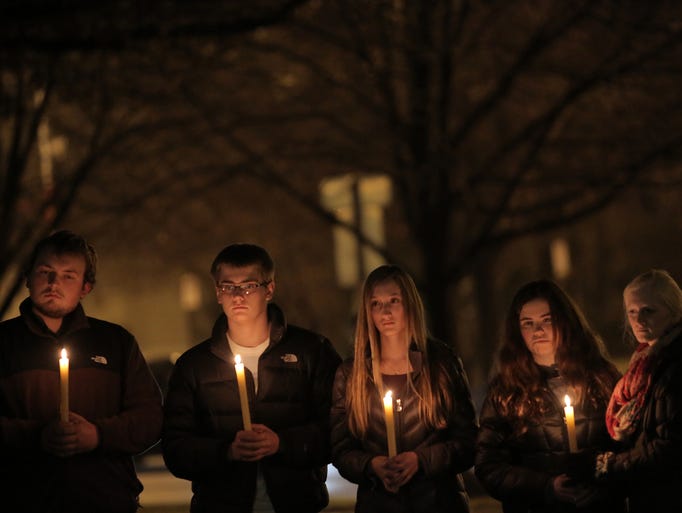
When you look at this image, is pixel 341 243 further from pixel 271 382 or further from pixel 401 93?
pixel 271 382

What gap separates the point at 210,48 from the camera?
14367mm

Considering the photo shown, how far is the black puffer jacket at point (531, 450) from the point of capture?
18.9 feet

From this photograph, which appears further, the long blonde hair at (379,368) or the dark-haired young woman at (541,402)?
the long blonde hair at (379,368)

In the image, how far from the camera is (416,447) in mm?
5891

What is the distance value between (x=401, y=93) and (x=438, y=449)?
9617mm

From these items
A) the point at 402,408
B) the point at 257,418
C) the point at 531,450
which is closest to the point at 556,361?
the point at 531,450

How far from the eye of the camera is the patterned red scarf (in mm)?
5574

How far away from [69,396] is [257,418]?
0.84 m

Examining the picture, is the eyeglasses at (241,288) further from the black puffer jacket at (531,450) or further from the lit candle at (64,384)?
the black puffer jacket at (531,450)

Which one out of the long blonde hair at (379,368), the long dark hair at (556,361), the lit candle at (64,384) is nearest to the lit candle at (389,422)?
→ the long blonde hair at (379,368)

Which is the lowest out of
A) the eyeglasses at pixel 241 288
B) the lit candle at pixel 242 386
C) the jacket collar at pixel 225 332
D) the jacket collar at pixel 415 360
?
the lit candle at pixel 242 386

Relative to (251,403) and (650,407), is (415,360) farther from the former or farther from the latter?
(650,407)

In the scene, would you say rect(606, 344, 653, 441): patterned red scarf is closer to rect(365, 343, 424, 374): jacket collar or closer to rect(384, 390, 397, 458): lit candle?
rect(365, 343, 424, 374): jacket collar

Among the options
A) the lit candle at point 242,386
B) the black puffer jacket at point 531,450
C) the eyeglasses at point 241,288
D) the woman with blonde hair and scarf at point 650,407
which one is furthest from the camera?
the eyeglasses at point 241,288
